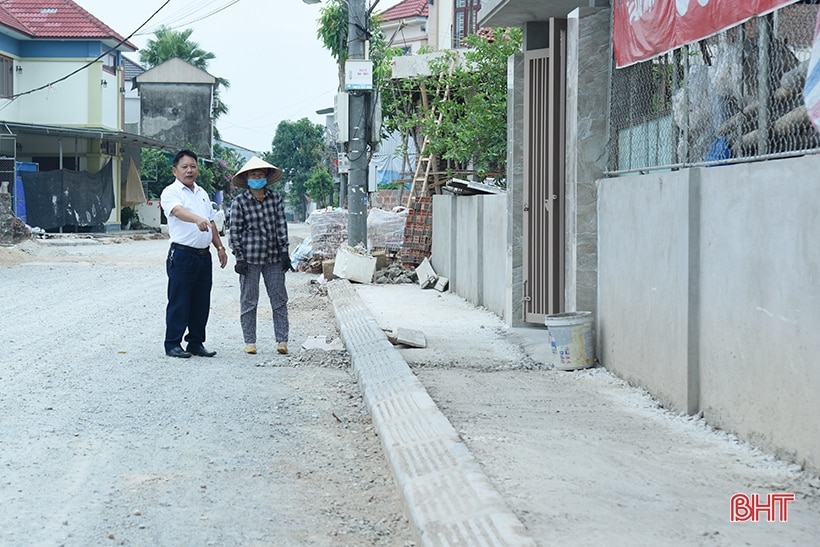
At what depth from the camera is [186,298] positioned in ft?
34.9

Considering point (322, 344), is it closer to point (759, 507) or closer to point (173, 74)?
point (759, 507)

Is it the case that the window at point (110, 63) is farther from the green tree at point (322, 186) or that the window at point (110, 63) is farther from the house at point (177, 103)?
the green tree at point (322, 186)

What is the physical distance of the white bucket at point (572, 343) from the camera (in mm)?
9383

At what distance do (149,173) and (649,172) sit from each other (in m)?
50.4

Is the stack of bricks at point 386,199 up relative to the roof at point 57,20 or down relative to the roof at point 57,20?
down

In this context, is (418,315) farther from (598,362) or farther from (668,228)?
(668,228)

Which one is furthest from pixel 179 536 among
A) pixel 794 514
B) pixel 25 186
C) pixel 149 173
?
pixel 149 173

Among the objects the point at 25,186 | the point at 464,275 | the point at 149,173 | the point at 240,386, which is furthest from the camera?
the point at 149,173

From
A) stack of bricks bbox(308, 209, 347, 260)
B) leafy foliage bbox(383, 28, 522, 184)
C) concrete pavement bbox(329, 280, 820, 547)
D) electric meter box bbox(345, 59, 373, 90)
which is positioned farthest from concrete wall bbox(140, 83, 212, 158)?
concrete pavement bbox(329, 280, 820, 547)

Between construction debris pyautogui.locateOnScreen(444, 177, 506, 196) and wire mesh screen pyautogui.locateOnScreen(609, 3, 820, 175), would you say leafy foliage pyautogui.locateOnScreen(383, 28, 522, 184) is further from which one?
wire mesh screen pyautogui.locateOnScreen(609, 3, 820, 175)

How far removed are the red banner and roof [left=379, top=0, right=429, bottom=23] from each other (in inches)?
1686

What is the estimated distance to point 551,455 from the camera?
5969 mm

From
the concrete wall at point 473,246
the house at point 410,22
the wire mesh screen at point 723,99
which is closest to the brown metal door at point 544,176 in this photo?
the concrete wall at point 473,246

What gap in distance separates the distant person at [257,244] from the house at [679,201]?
2731mm
